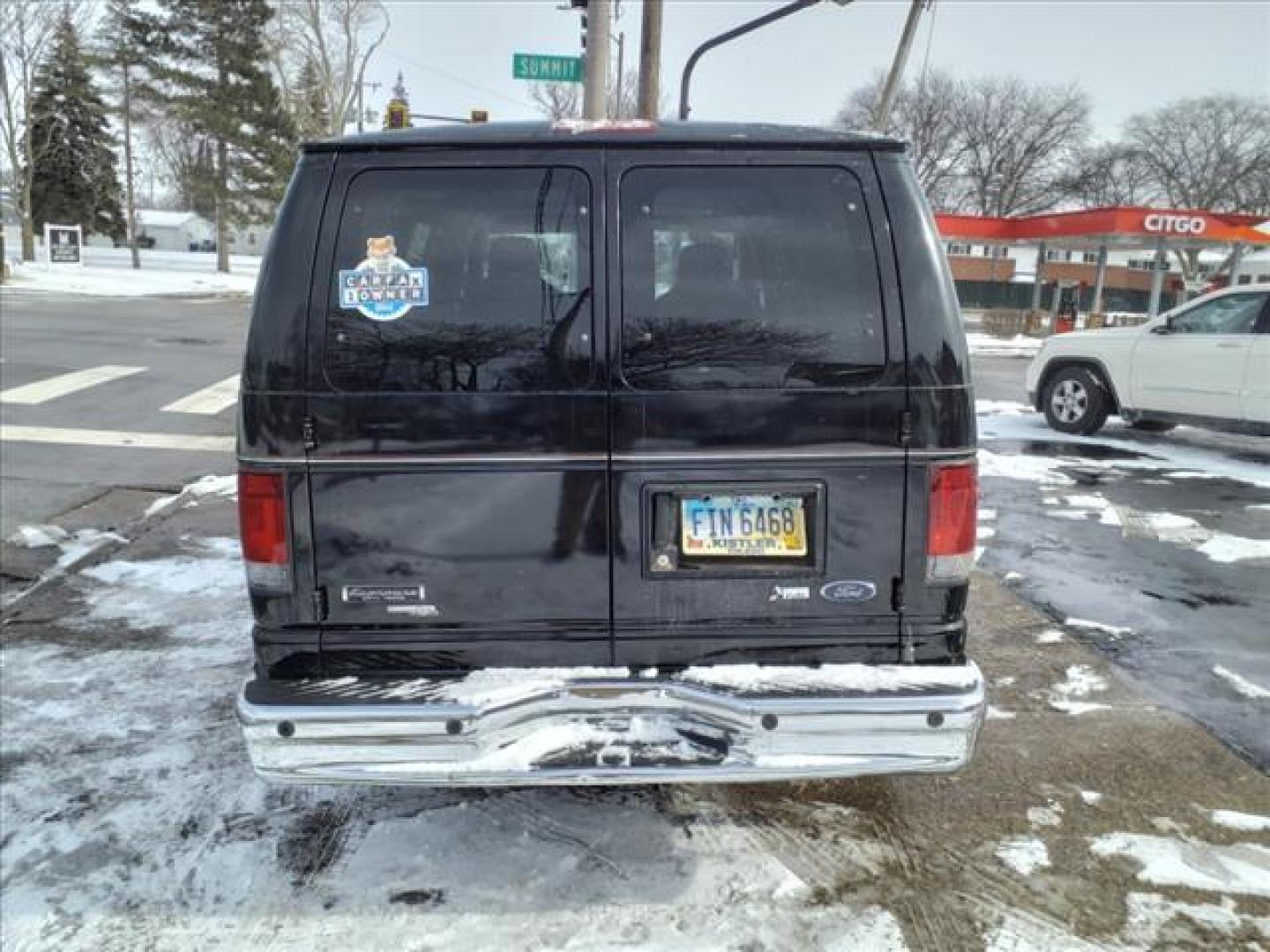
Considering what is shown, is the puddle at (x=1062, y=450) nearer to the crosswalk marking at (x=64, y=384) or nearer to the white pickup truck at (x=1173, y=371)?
the white pickup truck at (x=1173, y=371)

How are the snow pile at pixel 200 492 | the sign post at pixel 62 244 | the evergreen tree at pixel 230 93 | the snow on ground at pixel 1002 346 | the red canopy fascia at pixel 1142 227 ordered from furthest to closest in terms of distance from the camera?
the evergreen tree at pixel 230 93 < the sign post at pixel 62 244 < the red canopy fascia at pixel 1142 227 < the snow on ground at pixel 1002 346 < the snow pile at pixel 200 492

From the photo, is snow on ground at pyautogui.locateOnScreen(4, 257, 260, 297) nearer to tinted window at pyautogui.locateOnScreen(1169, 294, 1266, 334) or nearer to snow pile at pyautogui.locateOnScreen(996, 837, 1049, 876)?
tinted window at pyautogui.locateOnScreen(1169, 294, 1266, 334)

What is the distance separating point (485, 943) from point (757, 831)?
102 cm

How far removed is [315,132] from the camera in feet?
149

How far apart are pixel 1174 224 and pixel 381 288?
2728cm

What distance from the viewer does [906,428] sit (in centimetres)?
275

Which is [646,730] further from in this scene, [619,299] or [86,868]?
[86,868]

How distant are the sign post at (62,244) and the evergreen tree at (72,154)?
12712 millimetres

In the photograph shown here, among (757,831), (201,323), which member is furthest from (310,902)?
(201,323)

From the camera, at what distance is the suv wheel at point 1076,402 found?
10.8 metres

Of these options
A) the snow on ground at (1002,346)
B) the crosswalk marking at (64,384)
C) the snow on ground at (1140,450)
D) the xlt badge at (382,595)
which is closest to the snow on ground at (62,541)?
the xlt badge at (382,595)

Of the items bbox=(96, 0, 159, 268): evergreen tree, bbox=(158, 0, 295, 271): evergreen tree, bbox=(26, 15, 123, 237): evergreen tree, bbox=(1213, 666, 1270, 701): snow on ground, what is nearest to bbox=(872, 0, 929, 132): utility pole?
bbox=(1213, 666, 1270, 701): snow on ground

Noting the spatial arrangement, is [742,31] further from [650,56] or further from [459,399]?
[459,399]

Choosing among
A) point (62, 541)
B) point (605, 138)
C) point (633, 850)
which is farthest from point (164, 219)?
point (633, 850)
